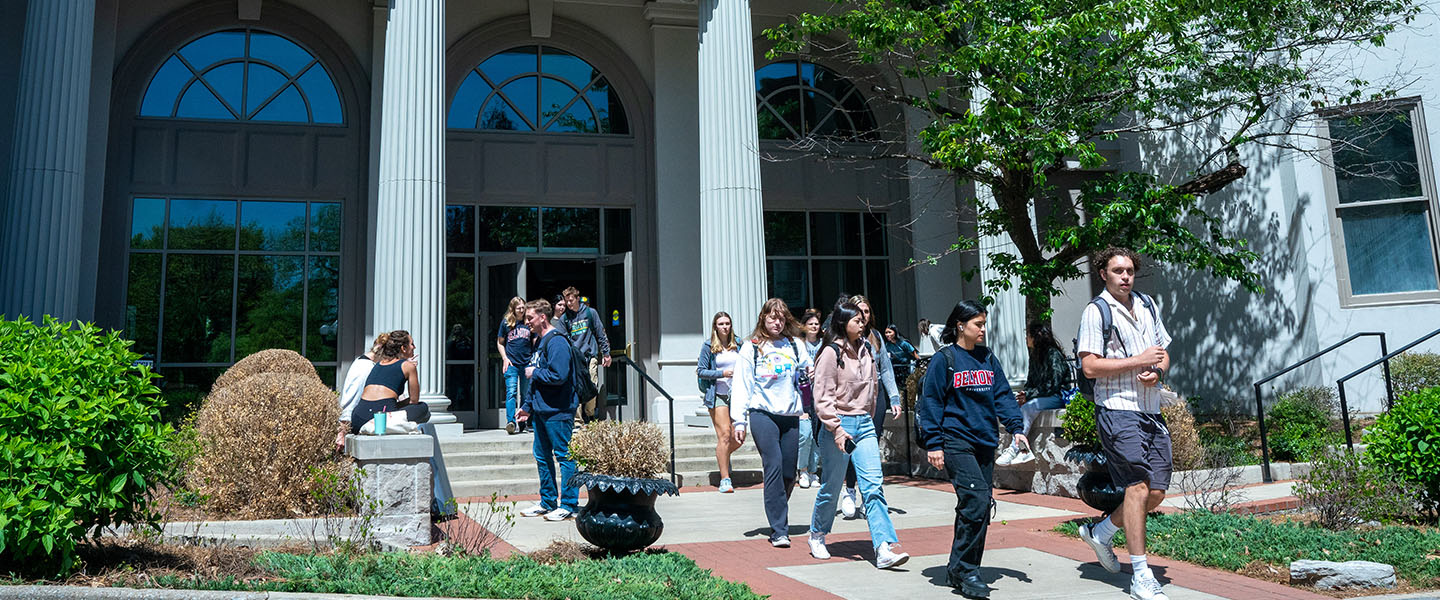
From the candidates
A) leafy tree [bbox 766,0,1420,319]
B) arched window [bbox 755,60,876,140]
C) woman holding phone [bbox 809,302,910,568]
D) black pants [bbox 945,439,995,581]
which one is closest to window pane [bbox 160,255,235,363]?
arched window [bbox 755,60,876,140]

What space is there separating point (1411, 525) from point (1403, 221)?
7069mm

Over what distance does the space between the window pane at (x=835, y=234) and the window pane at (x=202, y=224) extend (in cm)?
958

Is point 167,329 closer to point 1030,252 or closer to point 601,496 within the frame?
point 601,496

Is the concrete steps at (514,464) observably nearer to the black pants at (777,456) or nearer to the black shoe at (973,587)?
the black pants at (777,456)

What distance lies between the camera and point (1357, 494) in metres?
7.14

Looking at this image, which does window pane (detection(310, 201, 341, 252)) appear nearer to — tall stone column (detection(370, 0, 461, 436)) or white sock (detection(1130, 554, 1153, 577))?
tall stone column (detection(370, 0, 461, 436))

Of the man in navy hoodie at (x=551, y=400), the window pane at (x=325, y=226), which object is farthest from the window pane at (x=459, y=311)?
the man in navy hoodie at (x=551, y=400)

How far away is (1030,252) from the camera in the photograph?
11086 millimetres

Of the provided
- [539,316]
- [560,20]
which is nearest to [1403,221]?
[539,316]

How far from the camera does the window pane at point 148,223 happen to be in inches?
574

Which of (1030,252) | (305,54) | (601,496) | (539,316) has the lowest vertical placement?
(601,496)

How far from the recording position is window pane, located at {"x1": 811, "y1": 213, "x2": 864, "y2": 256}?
17.3 meters

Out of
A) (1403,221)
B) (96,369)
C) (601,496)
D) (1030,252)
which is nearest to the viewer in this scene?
(96,369)

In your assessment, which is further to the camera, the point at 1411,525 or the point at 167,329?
the point at 167,329
